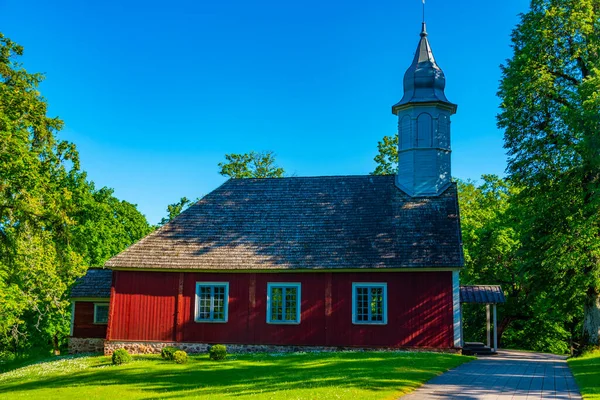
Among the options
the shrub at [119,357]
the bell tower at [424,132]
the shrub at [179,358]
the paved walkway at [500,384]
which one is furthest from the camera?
the bell tower at [424,132]

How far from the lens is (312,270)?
23.8 meters

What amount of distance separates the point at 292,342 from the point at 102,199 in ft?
82.4

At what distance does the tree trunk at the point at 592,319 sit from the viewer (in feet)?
71.9

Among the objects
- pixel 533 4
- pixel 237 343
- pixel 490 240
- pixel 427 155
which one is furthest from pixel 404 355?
pixel 490 240

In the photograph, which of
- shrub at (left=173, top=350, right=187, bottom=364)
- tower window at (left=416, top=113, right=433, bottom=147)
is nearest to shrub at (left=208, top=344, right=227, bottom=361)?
shrub at (left=173, top=350, right=187, bottom=364)

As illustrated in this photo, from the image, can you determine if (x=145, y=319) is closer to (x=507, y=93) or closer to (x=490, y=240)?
(x=507, y=93)

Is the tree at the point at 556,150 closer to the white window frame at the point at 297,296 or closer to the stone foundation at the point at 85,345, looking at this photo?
the white window frame at the point at 297,296

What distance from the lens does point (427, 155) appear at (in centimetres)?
2648

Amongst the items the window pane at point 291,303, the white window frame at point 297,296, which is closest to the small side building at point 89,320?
the white window frame at point 297,296

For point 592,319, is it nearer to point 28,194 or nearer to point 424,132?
point 424,132

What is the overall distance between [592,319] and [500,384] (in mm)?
10309

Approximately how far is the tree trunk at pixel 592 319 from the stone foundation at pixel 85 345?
20150 millimetres

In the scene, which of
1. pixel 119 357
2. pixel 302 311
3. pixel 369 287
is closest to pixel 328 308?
pixel 302 311

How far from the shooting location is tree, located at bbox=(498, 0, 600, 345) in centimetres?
2130
